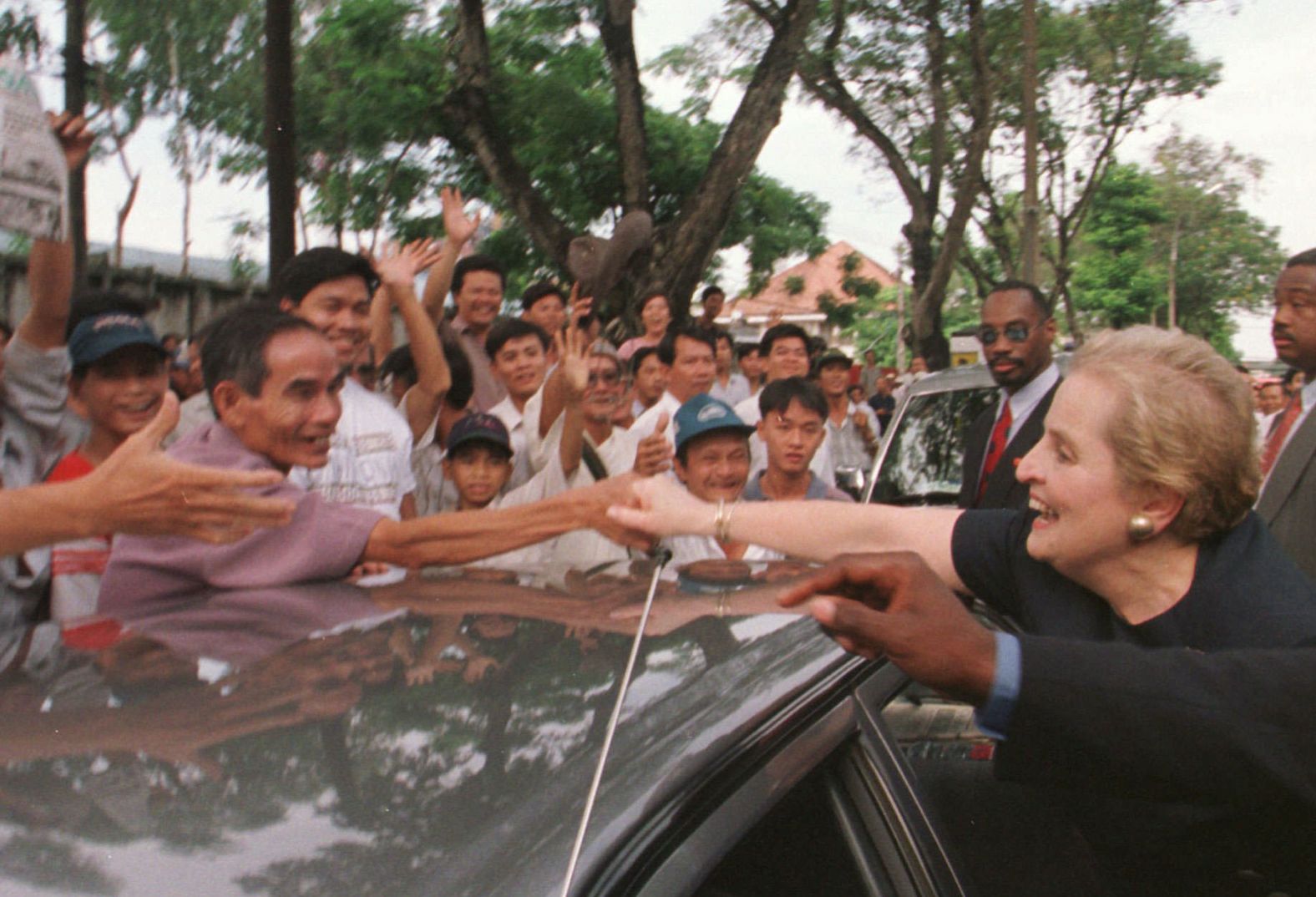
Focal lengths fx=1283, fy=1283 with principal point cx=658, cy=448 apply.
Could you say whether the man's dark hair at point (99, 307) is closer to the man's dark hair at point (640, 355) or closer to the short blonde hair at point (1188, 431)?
the short blonde hair at point (1188, 431)

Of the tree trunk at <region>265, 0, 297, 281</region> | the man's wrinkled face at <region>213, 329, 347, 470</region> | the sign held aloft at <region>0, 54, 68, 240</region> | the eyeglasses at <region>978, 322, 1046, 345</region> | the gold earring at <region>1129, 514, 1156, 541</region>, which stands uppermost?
the tree trunk at <region>265, 0, 297, 281</region>

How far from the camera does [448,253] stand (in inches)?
197

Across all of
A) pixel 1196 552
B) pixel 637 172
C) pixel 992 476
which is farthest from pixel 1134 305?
pixel 1196 552

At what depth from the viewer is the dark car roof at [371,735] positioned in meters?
1.12

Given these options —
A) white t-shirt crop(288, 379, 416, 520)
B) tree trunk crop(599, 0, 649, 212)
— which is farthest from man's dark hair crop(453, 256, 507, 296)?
tree trunk crop(599, 0, 649, 212)

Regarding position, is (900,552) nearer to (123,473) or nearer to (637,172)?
(123,473)

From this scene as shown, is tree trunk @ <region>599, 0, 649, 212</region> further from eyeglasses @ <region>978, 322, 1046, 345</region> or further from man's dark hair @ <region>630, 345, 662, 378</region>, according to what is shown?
eyeglasses @ <region>978, 322, 1046, 345</region>

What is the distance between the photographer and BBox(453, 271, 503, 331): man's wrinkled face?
5457mm

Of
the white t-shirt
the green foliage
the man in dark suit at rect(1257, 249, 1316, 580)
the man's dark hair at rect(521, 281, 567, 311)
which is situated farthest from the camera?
the green foliage

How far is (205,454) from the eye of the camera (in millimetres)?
2428

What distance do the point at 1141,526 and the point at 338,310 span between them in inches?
101

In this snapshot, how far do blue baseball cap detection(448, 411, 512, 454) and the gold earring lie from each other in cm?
250

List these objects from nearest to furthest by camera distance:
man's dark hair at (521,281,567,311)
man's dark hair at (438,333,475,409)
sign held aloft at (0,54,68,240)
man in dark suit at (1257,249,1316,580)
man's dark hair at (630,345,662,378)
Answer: sign held aloft at (0,54,68,240)
man in dark suit at (1257,249,1316,580)
man's dark hair at (438,333,475,409)
man's dark hair at (521,281,567,311)
man's dark hair at (630,345,662,378)

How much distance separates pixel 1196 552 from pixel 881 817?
25.0 inches
